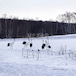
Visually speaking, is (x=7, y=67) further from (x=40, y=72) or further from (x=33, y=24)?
(x=33, y=24)

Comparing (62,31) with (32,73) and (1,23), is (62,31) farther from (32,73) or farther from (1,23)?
(32,73)

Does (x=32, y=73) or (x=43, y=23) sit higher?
(x=43, y=23)

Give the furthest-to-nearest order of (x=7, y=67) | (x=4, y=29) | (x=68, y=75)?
(x=4, y=29), (x=7, y=67), (x=68, y=75)

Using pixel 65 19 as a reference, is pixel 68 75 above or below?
below

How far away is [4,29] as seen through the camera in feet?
83.4

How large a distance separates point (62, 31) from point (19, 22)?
784 centimetres

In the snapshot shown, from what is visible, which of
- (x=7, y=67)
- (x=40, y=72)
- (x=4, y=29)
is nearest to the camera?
(x=40, y=72)

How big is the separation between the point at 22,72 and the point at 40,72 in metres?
0.47

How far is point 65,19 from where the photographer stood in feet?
150

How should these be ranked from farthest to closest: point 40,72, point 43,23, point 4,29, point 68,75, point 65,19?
point 65,19 → point 43,23 → point 4,29 → point 40,72 → point 68,75

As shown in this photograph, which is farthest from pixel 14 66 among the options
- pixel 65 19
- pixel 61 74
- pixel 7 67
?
pixel 65 19

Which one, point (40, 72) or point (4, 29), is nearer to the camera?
point (40, 72)

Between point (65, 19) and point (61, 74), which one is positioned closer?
point (61, 74)

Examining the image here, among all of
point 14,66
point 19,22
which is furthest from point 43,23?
point 14,66
